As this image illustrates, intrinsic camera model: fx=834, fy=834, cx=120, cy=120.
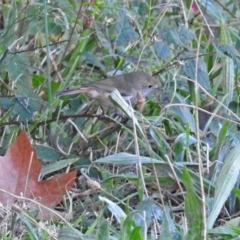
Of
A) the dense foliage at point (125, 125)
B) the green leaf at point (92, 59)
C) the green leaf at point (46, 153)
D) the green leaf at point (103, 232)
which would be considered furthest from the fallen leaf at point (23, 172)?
the green leaf at point (92, 59)

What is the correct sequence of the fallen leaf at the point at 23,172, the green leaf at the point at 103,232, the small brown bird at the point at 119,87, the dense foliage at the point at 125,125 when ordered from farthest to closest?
the small brown bird at the point at 119,87
the fallen leaf at the point at 23,172
the dense foliage at the point at 125,125
the green leaf at the point at 103,232

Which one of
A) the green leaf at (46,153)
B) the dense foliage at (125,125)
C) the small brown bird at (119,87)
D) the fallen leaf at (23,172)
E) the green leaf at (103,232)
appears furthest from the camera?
the small brown bird at (119,87)

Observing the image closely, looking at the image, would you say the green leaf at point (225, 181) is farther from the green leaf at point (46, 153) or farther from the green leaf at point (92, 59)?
the green leaf at point (92, 59)

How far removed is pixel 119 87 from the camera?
3729mm

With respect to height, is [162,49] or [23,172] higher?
[162,49]

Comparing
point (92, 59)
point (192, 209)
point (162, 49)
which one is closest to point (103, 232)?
point (192, 209)

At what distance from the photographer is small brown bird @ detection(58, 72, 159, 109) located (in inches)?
132

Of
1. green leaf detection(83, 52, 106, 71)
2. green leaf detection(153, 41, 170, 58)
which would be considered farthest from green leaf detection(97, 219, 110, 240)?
green leaf detection(83, 52, 106, 71)

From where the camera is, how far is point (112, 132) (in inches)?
126

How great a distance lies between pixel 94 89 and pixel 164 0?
1009 mm

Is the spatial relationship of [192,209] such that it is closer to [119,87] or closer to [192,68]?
[192,68]

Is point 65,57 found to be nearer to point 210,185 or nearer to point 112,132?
point 112,132

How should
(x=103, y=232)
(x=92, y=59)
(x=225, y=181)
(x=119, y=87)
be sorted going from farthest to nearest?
(x=119, y=87), (x=92, y=59), (x=225, y=181), (x=103, y=232)

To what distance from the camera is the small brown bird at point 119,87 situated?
337 cm
